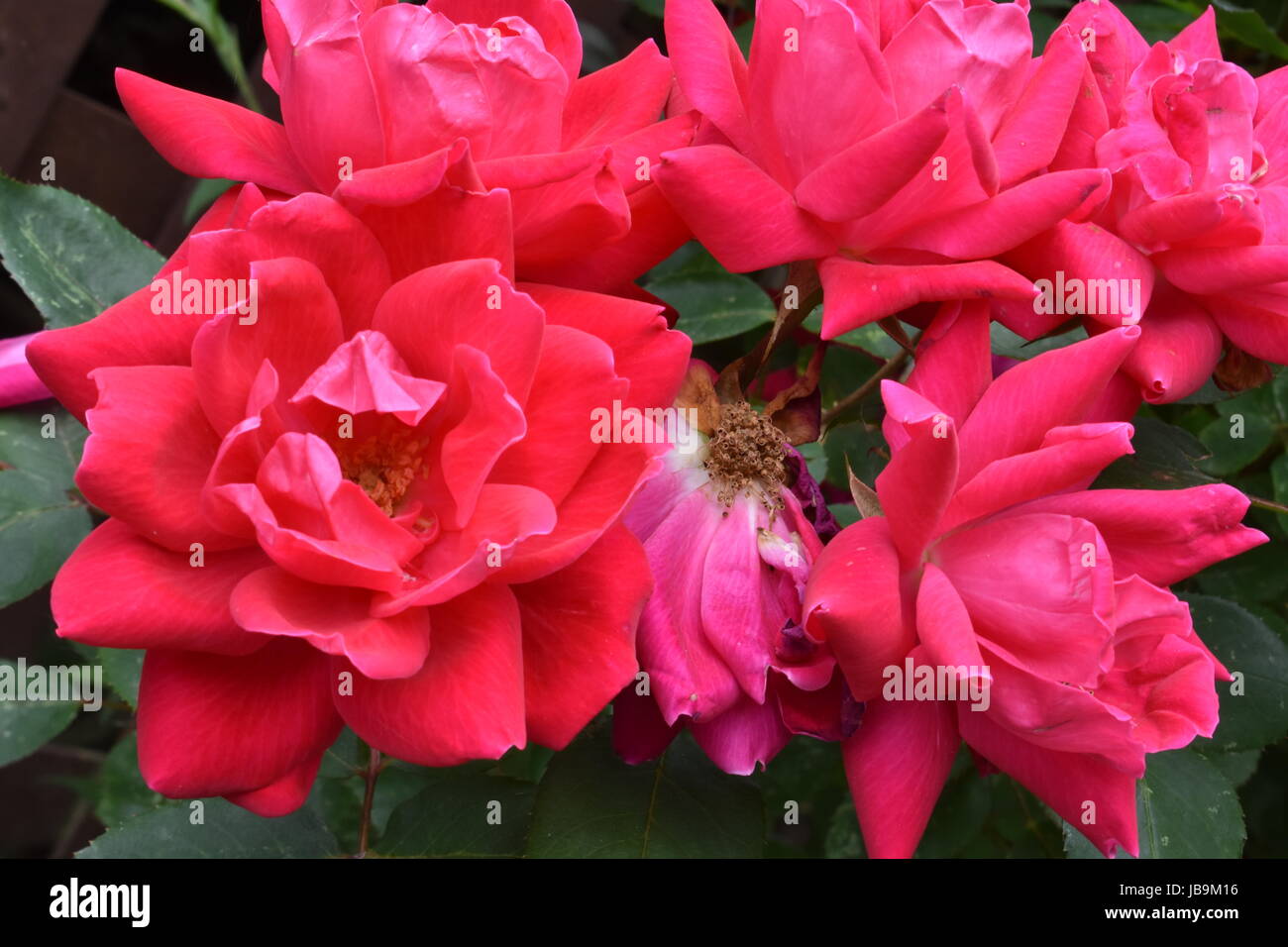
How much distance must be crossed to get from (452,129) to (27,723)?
0.70 m

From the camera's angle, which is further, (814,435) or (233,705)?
(814,435)

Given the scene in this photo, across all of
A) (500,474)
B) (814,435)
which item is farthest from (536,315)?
(814,435)

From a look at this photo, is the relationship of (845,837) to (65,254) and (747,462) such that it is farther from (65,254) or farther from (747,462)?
(65,254)

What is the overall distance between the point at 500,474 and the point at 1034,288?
293mm

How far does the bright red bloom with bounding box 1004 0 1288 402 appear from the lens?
583mm

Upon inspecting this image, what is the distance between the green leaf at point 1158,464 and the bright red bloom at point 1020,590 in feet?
0.49

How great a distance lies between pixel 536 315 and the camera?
19.3 inches

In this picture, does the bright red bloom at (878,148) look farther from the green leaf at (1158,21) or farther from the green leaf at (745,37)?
the green leaf at (1158,21)

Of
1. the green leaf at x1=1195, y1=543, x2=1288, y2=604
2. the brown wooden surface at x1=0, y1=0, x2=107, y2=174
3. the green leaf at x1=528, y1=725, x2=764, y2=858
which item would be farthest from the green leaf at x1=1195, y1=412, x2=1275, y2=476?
the brown wooden surface at x1=0, y1=0, x2=107, y2=174

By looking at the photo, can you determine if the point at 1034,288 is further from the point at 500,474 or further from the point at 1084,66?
the point at 500,474

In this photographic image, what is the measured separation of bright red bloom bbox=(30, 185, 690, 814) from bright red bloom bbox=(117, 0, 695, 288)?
0.04 metres

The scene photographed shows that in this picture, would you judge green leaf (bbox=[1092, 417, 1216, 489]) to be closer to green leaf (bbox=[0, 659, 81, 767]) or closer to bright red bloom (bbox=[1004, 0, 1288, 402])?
bright red bloom (bbox=[1004, 0, 1288, 402])

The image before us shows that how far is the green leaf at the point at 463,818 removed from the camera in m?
0.77

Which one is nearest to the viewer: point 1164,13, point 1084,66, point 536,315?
point 536,315
